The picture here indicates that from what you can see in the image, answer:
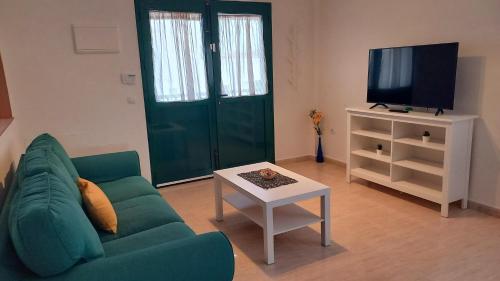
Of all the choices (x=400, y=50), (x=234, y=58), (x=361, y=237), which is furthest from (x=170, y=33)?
(x=361, y=237)

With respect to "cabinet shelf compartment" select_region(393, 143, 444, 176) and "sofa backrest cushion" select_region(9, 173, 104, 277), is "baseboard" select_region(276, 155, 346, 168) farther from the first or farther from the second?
"sofa backrest cushion" select_region(9, 173, 104, 277)

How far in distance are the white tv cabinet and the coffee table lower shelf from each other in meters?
1.28

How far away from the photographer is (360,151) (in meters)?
4.22

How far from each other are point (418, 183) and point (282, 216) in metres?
1.63

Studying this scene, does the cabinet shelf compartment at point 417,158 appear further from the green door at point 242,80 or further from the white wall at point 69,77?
the white wall at point 69,77

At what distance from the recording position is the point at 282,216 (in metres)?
2.90

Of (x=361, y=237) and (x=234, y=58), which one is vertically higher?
(x=234, y=58)

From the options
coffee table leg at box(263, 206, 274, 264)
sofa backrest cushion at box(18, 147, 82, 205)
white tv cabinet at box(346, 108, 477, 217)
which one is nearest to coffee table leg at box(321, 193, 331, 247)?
coffee table leg at box(263, 206, 274, 264)

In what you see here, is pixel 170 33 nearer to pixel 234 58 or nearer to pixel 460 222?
pixel 234 58

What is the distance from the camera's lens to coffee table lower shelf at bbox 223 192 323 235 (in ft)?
8.94

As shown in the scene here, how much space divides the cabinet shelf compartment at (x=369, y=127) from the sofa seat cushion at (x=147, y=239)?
2592 millimetres

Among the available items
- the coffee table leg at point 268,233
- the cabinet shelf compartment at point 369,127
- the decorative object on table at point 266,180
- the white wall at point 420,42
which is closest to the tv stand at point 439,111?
the white wall at point 420,42

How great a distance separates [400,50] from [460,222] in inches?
66.2

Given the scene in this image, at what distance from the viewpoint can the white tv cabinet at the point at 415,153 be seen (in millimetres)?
3211
